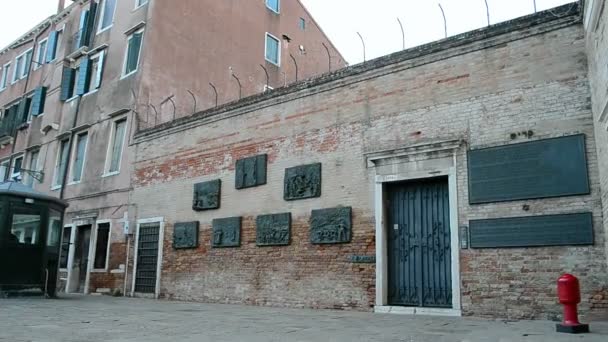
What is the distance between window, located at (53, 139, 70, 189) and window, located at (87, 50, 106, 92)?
7.90 ft

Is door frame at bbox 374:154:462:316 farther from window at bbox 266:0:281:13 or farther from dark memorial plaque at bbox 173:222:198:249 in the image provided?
window at bbox 266:0:281:13

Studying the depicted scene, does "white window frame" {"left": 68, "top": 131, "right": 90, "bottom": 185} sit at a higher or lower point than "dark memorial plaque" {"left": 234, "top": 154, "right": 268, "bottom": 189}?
higher

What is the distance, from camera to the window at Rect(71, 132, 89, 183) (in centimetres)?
1878

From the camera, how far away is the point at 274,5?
23688 millimetres

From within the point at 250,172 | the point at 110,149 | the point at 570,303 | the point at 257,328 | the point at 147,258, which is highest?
the point at 110,149

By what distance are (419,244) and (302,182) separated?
3.00 meters

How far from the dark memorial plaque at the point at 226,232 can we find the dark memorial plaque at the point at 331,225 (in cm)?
227

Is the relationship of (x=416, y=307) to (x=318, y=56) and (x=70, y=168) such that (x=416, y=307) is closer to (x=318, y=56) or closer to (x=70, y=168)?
(x=70, y=168)

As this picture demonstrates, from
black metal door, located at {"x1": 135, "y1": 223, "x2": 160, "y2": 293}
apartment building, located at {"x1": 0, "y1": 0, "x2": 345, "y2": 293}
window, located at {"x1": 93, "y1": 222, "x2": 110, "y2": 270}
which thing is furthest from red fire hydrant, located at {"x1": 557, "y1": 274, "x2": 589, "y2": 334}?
window, located at {"x1": 93, "y1": 222, "x2": 110, "y2": 270}

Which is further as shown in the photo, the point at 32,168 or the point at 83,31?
the point at 32,168

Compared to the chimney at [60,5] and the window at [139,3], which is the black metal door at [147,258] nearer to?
the window at [139,3]

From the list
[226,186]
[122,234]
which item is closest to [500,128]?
[226,186]

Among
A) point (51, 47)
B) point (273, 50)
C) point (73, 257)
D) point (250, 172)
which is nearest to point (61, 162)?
point (73, 257)

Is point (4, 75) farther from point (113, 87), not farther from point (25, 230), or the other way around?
point (25, 230)
